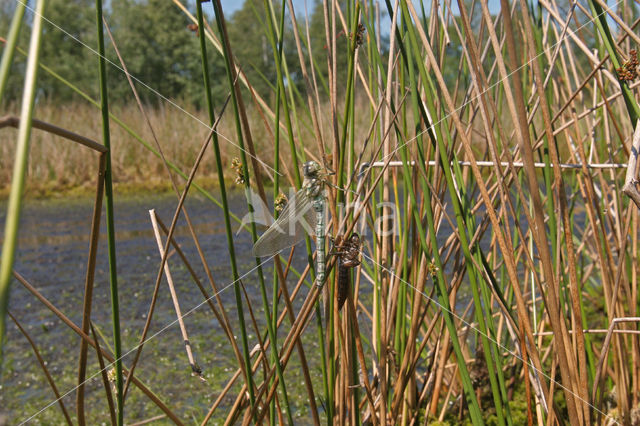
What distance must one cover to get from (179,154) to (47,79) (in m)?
14.1

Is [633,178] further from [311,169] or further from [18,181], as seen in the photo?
[18,181]

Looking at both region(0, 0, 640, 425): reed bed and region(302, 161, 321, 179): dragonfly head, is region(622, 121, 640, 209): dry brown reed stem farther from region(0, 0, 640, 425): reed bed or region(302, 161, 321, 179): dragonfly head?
region(302, 161, 321, 179): dragonfly head

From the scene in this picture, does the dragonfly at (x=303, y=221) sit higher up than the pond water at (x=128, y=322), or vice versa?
the dragonfly at (x=303, y=221)

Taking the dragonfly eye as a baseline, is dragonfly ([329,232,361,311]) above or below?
below

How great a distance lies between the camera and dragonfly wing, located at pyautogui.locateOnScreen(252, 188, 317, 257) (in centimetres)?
76

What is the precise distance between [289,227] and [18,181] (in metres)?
0.52

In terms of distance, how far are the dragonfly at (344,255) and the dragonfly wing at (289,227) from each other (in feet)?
0.22

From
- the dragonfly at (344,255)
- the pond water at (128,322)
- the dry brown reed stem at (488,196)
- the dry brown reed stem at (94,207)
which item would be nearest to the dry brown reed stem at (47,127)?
the dry brown reed stem at (94,207)

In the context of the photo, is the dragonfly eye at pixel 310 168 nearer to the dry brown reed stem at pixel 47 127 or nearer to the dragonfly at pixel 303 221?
the dragonfly at pixel 303 221

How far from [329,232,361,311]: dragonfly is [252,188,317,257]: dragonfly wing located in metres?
0.07

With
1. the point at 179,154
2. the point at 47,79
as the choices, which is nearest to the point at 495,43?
the point at 179,154

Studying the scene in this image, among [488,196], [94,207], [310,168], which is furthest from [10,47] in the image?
[488,196]

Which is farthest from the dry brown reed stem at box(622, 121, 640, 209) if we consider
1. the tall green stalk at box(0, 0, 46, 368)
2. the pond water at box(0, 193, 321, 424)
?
the tall green stalk at box(0, 0, 46, 368)

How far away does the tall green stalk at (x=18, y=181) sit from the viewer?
0.25m
